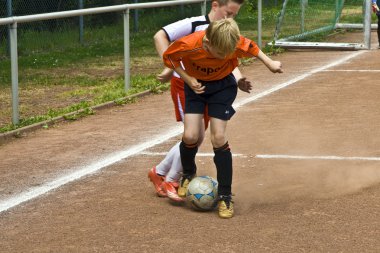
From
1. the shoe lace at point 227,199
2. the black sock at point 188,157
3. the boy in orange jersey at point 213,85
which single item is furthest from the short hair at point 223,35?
the shoe lace at point 227,199

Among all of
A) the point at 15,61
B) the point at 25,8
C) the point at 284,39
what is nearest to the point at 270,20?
the point at 284,39

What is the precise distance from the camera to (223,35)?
22.5 feet

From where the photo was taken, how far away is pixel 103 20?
23.1 metres

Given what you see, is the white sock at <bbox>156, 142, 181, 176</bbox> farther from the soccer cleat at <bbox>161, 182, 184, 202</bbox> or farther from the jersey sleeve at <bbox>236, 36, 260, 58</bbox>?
the jersey sleeve at <bbox>236, 36, 260, 58</bbox>

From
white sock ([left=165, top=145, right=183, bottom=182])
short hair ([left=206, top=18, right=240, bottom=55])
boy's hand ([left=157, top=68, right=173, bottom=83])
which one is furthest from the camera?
white sock ([left=165, top=145, right=183, bottom=182])

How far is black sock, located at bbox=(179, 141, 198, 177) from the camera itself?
7.62 metres

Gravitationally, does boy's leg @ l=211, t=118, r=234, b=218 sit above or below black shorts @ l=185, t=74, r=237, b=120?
below

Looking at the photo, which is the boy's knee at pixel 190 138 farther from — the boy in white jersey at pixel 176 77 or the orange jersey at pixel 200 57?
the orange jersey at pixel 200 57

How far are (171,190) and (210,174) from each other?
0.99 m

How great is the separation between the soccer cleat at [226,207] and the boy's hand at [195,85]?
0.78 metres

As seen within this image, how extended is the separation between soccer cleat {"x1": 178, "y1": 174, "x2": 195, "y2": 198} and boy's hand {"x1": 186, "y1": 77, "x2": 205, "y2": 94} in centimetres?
88

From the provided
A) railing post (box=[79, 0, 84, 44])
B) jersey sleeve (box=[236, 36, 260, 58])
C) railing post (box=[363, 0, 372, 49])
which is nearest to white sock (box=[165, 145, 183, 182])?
jersey sleeve (box=[236, 36, 260, 58])

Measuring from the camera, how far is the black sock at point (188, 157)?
762 centimetres

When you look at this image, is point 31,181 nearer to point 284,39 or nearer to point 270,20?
point 284,39
